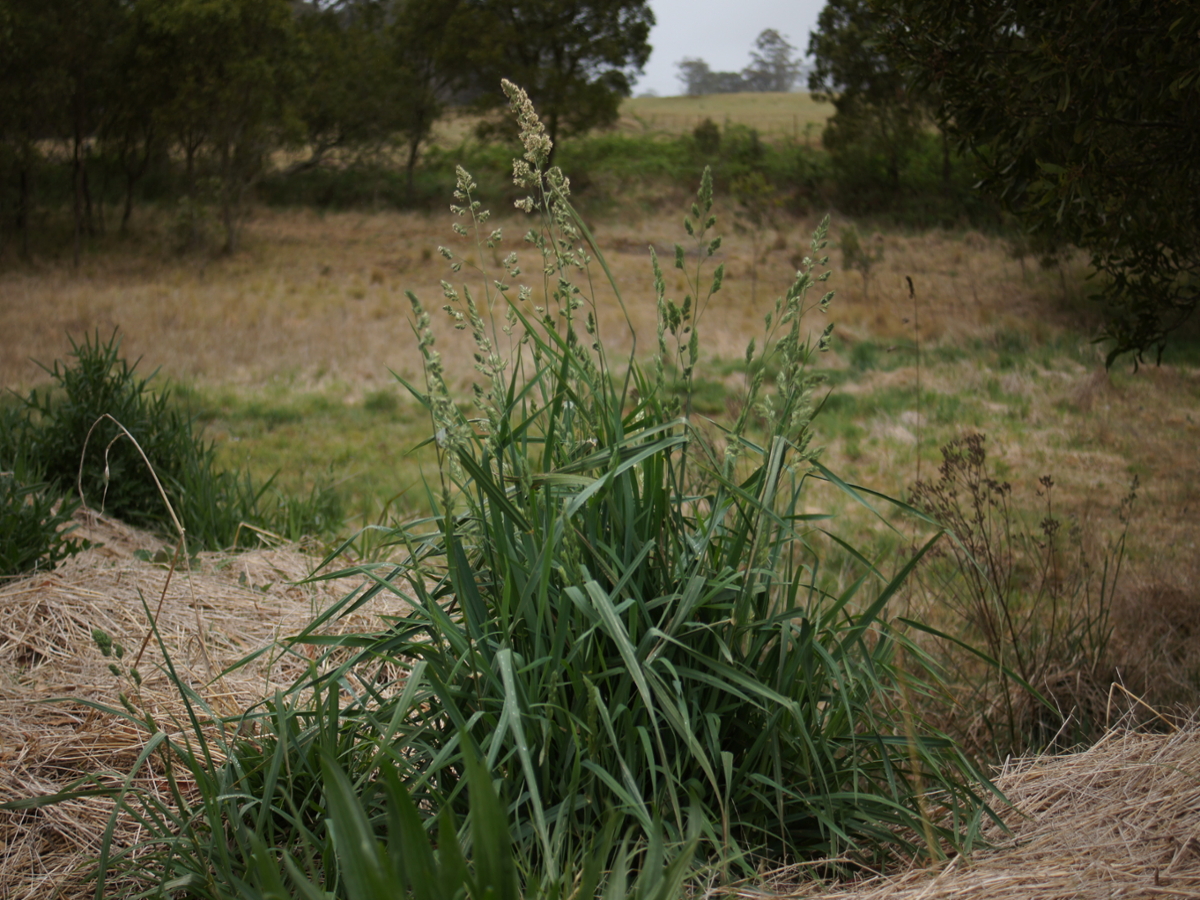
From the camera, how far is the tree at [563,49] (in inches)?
1114

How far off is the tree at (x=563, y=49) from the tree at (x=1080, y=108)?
86.1 feet

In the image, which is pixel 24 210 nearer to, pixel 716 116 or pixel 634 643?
pixel 634 643

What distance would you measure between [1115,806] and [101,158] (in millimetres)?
26727

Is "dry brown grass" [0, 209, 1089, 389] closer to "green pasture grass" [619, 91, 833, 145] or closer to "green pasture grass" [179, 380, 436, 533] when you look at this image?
"green pasture grass" [179, 380, 436, 533]

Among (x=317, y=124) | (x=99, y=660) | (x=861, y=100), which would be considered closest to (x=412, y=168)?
(x=317, y=124)

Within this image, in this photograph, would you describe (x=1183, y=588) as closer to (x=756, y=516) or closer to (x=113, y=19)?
(x=756, y=516)

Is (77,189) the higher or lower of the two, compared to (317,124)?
lower

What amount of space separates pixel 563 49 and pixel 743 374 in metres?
22.9

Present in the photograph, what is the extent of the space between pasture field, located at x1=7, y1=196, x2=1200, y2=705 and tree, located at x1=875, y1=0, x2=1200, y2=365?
112 cm

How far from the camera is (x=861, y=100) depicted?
1032 inches

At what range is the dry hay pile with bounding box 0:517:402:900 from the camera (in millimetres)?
1943

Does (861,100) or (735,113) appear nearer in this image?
(861,100)

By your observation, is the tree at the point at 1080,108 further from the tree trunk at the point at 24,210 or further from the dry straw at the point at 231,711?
the tree trunk at the point at 24,210

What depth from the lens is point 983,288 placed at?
1631 cm
